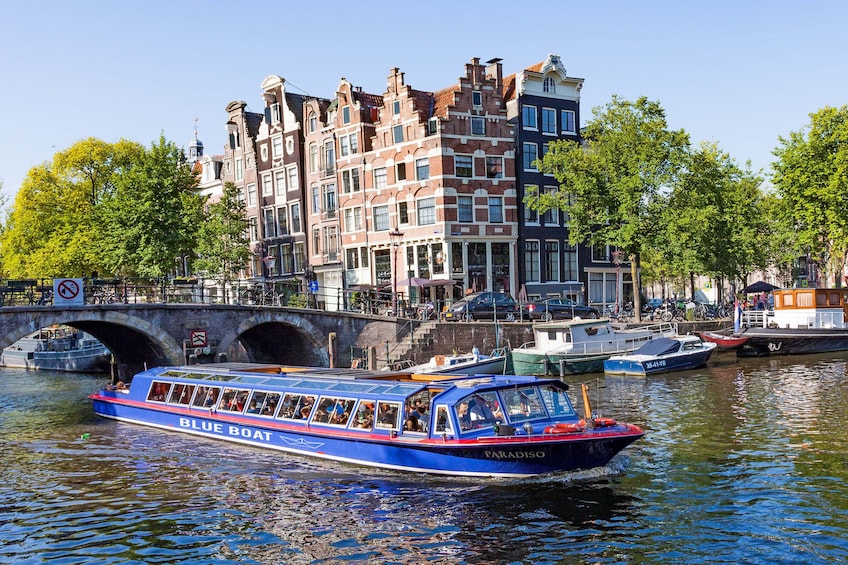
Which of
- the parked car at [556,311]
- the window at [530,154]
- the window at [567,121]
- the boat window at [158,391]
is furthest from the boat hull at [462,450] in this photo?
the window at [567,121]

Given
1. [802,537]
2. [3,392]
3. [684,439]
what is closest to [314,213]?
[3,392]

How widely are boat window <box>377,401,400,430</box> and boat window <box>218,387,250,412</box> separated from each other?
6.03 m

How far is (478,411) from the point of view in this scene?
65.5ft

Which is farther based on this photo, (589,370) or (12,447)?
(589,370)

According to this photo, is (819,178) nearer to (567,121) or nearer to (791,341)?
(791,341)

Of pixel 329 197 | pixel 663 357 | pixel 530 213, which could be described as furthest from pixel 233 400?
pixel 329 197

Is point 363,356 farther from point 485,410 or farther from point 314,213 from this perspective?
point 485,410

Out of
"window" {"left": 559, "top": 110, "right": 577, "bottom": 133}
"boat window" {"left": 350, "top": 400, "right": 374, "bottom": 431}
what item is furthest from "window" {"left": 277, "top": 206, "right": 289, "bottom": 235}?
"boat window" {"left": 350, "top": 400, "right": 374, "bottom": 431}

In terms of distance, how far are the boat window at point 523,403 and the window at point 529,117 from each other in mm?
36348

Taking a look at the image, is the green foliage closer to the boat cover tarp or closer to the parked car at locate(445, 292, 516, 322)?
the parked car at locate(445, 292, 516, 322)

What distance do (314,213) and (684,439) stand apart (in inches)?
1606

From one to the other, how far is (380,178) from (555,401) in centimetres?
3614

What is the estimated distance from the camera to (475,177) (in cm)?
5244

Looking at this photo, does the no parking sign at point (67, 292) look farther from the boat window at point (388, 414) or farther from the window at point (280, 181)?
the window at point (280, 181)
